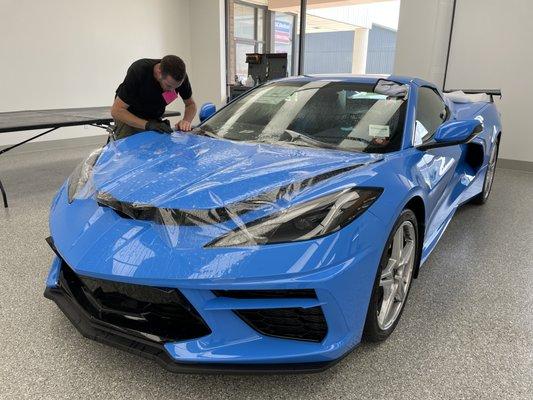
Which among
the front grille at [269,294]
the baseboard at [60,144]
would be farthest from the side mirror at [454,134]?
the baseboard at [60,144]

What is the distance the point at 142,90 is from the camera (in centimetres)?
288

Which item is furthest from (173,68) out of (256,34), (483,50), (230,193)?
(256,34)

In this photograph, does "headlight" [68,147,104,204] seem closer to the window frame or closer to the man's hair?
the man's hair

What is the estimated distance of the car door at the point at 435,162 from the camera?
5.85ft

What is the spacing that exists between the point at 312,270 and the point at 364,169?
18.7 inches

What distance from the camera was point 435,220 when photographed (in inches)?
78.1

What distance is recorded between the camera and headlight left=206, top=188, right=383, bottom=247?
44.3 inches

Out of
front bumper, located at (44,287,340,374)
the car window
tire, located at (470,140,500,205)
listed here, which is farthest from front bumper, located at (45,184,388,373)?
tire, located at (470,140,500,205)

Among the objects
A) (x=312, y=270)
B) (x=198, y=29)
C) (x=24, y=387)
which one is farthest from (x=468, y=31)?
(x=24, y=387)

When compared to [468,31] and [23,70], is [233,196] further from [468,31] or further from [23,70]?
[23,70]

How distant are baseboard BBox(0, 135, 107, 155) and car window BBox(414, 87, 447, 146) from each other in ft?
16.7

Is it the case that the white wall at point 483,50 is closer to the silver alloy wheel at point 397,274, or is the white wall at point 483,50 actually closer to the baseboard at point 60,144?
the silver alloy wheel at point 397,274

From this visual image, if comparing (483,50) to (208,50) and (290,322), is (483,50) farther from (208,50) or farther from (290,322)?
(290,322)

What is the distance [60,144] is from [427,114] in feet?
17.2
